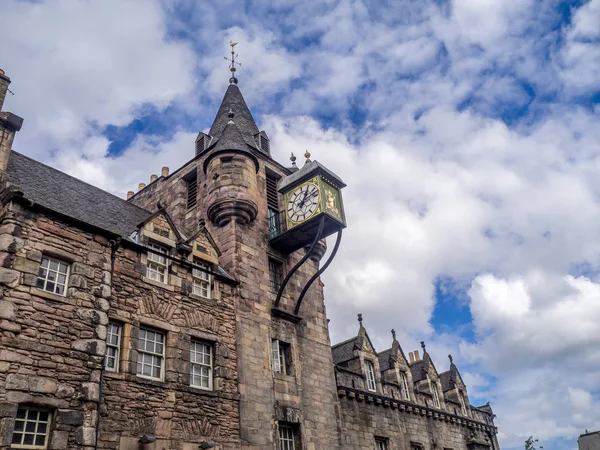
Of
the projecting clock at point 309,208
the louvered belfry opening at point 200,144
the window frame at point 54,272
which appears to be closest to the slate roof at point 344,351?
the projecting clock at point 309,208

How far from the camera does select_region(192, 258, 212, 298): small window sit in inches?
613

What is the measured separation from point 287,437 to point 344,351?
27.4 ft

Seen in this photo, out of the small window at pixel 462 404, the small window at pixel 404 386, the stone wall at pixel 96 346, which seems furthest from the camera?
the small window at pixel 462 404

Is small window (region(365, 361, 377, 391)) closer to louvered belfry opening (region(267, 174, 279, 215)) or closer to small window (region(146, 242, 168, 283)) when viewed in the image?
louvered belfry opening (region(267, 174, 279, 215))

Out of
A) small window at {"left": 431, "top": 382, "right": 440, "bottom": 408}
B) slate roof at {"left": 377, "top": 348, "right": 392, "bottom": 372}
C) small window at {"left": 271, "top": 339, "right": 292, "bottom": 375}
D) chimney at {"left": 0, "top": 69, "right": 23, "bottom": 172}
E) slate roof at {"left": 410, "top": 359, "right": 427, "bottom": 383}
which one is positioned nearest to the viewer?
chimney at {"left": 0, "top": 69, "right": 23, "bottom": 172}

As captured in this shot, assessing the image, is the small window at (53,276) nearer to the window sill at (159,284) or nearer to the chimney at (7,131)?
the window sill at (159,284)

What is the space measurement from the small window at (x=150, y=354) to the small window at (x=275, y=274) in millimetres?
5515

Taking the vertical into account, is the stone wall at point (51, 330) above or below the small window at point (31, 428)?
above

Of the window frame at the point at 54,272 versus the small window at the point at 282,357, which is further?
the small window at the point at 282,357

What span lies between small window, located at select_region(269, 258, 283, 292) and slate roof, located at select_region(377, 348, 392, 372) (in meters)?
8.57

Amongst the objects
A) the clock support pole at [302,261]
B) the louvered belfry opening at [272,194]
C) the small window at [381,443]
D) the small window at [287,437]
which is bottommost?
the small window at [287,437]

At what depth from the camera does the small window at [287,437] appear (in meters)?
15.9

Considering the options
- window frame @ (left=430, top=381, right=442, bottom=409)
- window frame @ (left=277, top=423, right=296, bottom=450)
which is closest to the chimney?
window frame @ (left=277, top=423, right=296, bottom=450)

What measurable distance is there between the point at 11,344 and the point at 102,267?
2888mm
